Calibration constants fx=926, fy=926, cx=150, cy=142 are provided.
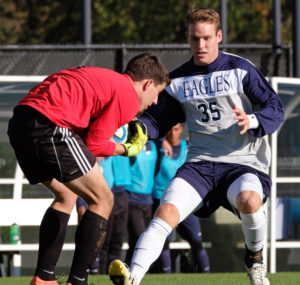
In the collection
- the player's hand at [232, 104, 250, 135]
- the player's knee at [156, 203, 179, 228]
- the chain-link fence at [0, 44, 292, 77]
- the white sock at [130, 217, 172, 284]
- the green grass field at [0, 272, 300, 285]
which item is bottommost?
the green grass field at [0, 272, 300, 285]

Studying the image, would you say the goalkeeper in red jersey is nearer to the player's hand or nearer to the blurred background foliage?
the player's hand

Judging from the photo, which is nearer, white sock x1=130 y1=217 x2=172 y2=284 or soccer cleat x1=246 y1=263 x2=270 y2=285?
white sock x1=130 y1=217 x2=172 y2=284

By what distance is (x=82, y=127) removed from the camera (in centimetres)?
560

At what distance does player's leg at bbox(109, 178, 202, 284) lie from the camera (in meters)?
5.65

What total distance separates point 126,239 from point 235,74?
3919 mm

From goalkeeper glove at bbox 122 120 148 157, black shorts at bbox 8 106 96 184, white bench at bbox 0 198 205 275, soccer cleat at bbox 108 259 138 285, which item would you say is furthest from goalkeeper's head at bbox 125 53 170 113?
white bench at bbox 0 198 205 275

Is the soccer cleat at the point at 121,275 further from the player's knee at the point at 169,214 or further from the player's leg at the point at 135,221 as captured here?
the player's leg at the point at 135,221

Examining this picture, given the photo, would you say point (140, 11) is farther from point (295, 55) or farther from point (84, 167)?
point (84, 167)

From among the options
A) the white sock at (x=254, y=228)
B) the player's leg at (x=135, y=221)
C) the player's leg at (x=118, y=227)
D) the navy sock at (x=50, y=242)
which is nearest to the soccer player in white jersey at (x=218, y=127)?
the white sock at (x=254, y=228)

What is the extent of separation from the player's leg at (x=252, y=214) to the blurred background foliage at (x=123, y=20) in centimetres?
1796

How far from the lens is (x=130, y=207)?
951 cm

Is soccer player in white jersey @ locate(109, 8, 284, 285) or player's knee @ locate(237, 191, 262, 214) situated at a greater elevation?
soccer player in white jersey @ locate(109, 8, 284, 285)

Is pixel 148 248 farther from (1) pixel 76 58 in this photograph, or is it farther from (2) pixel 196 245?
(1) pixel 76 58

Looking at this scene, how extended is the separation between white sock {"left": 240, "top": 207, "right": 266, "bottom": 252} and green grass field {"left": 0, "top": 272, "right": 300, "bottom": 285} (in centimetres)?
122
